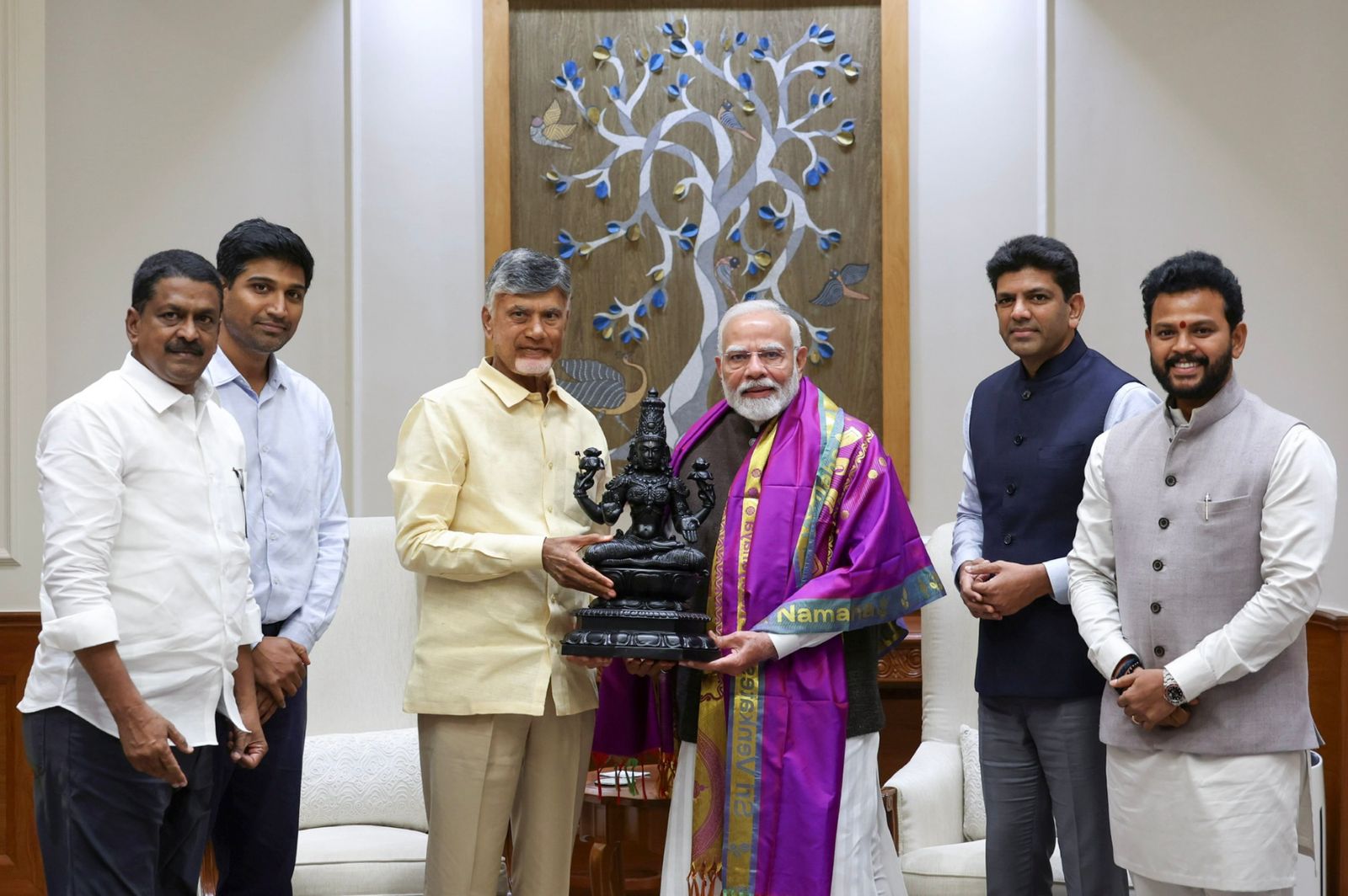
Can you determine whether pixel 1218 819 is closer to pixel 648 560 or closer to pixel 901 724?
pixel 648 560

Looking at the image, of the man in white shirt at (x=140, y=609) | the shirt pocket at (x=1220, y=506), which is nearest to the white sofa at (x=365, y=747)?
the man in white shirt at (x=140, y=609)

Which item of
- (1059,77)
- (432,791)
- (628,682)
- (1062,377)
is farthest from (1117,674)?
(1059,77)

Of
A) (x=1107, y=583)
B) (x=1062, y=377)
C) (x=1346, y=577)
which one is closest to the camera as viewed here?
(x=1107, y=583)

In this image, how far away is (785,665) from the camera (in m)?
3.02

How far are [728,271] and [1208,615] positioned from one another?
2483 millimetres

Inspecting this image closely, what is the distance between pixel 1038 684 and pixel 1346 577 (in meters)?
1.63

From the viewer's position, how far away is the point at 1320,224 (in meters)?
4.30

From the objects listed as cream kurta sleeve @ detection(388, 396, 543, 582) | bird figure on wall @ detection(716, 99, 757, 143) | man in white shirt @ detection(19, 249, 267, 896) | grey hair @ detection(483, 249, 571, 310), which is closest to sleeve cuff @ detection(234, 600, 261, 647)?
man in white shirt @ detection(19, 249, 267, 896)

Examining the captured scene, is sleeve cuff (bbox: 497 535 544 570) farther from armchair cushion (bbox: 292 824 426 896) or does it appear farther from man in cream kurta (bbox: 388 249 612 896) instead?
armchair cushion (bbox: 292 824 426 896)

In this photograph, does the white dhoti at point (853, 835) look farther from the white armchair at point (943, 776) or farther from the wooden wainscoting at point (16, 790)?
the wooden wainscoting at point (16, 790)

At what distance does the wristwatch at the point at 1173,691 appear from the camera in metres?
2.56

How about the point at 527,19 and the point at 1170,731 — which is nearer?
the point at 1170,731

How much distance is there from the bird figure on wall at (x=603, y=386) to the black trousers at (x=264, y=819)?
206 centimetres

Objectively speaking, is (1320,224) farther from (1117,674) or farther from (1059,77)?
(1117,674)
